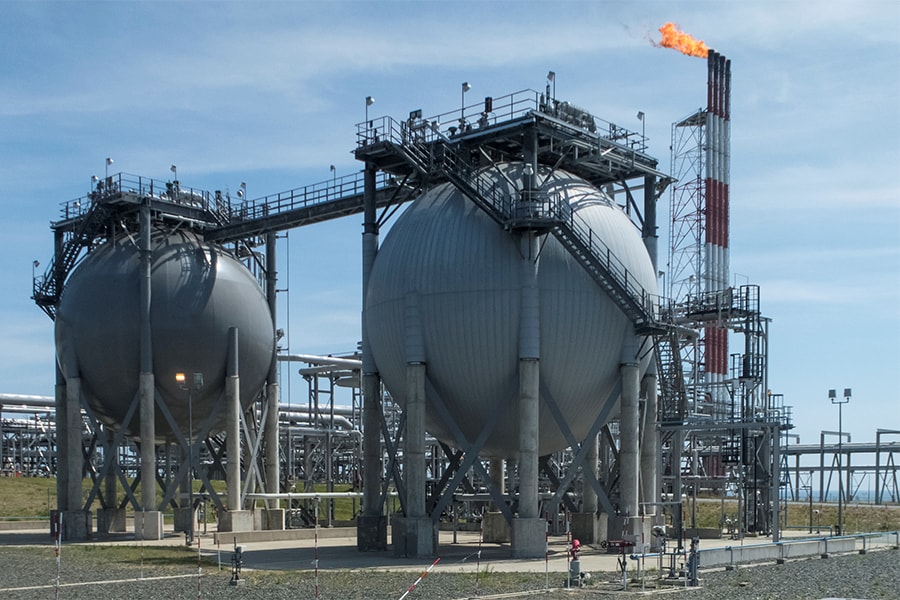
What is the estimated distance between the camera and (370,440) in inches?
1650

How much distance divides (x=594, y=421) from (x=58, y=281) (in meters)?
26.6

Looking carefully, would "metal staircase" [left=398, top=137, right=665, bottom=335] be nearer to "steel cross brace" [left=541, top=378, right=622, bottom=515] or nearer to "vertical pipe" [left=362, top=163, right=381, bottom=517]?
"steel cross brace" [left=541, top=378, right=622, bottom=515]

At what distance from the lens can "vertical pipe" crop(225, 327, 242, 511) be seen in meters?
49.3

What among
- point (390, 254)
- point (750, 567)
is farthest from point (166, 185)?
point (750, 567)

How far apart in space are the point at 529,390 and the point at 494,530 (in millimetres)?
11100

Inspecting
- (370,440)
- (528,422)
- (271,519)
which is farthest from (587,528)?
(271,519)

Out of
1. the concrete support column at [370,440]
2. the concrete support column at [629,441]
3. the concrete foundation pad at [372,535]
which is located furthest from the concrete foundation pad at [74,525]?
the concrete support column at [629,441]

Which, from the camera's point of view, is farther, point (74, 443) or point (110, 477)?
point (110, 477)

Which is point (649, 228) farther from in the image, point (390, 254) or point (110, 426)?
point (110, 426)

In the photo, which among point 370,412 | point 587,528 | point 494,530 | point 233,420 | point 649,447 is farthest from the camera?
point 233,420

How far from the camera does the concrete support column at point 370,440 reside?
40688 mm

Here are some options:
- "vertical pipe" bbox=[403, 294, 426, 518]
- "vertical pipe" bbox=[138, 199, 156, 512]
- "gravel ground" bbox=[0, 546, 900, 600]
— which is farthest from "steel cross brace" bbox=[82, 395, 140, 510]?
"vertical pipe" bbox=[403, 294, 426, 518]

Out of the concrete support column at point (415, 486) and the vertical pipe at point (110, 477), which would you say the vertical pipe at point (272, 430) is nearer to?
the vertical pipe at point (110, 477)

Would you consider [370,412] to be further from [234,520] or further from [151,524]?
[151,524]
